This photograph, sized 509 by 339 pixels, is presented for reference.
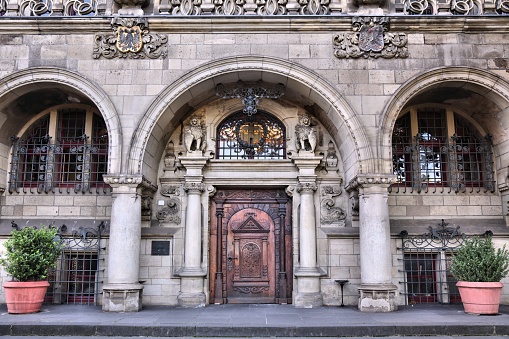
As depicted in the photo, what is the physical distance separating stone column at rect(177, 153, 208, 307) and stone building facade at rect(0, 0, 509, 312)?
0.03 metres

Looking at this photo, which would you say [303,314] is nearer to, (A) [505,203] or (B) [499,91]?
(A) [505,203]

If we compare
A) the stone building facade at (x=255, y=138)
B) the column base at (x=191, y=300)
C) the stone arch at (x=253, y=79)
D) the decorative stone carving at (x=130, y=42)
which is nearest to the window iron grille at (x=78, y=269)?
the stone building facade at (x=255, y=138)

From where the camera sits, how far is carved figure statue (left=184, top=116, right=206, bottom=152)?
38.5 feet

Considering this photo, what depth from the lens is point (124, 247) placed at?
1022 cm

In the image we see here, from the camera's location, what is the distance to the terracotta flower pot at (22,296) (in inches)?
380

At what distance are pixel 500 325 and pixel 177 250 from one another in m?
6.89

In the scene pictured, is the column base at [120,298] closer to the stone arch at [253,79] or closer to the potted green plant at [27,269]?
the potted green plant at [27,269]

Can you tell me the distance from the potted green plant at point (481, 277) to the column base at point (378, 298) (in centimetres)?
137

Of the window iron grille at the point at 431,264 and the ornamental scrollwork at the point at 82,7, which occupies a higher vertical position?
the ornamental scrollwork at the point at 82,7

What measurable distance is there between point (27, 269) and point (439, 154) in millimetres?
9806

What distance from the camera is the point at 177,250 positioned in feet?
37.7

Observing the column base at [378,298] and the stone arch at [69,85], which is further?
the stone arch at [69,85]

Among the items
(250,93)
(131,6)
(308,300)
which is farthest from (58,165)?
(308,300)

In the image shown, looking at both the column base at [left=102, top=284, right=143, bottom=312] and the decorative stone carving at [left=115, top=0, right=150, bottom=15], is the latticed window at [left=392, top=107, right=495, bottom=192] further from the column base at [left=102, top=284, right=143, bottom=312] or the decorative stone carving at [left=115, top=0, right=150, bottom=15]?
the decorative stone carving at [left=115, top=0, right=150, bottom=15]
